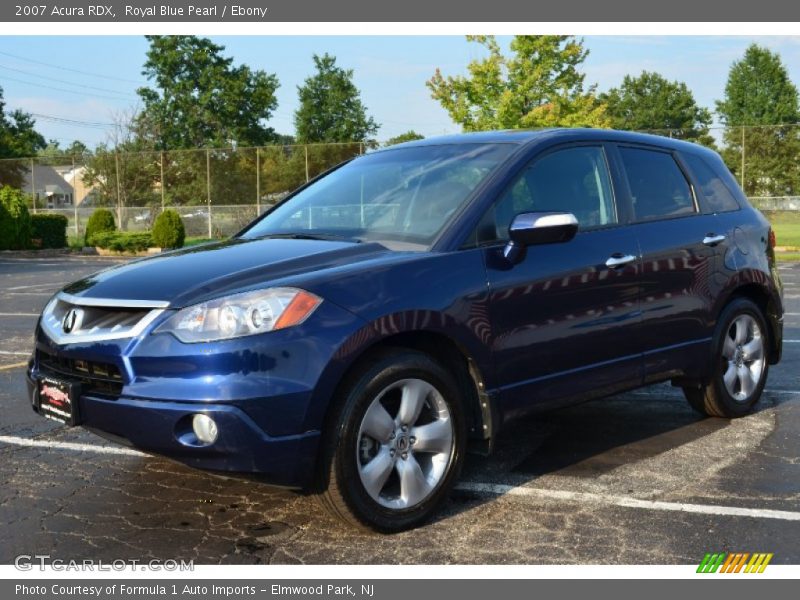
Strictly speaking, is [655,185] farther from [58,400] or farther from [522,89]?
[522,89]

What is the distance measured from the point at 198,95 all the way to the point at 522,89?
43600mm

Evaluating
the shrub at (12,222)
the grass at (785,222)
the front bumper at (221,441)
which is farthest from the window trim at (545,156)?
the grass at (785,222)

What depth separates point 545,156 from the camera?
479cm

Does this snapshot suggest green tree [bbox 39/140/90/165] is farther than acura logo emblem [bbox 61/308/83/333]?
Yes

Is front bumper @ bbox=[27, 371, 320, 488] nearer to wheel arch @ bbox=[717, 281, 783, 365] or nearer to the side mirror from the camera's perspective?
the side mirror

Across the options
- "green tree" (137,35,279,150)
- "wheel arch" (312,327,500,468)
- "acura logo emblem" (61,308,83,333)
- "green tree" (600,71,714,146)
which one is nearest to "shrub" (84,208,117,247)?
"acura logo emblem" (61,308,83,333)

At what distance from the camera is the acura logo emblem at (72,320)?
13.0ft

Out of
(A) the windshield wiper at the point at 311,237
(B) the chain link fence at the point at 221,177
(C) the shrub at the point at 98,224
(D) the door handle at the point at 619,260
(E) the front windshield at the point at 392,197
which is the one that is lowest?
(D) the door handle at the point at 619,260

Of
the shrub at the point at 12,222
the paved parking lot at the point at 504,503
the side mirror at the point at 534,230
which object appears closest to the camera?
the paved parking lot at the point at 504,503

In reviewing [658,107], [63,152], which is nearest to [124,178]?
[658,107]

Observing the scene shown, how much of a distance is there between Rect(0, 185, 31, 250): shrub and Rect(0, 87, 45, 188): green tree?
12363 millimetres

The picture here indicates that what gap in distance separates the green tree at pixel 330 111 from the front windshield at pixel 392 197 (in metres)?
80.3

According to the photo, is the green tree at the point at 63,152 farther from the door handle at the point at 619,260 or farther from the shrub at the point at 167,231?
the door handle at the point at 619,260

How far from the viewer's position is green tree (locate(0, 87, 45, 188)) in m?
42.6
